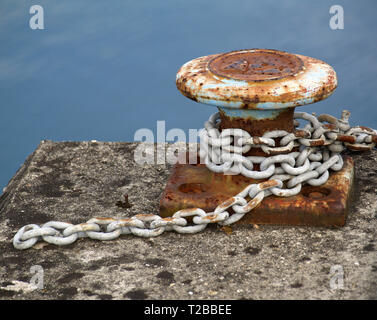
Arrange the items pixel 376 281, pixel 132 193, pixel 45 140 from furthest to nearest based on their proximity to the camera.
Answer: pixel 45 140 → pixel 132 193 → pixel 376 281

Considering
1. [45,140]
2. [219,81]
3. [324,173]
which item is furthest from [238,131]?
[45,140]

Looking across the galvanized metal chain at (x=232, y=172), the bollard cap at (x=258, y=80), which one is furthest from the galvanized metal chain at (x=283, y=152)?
the bollard cap at (x=258, y=80)

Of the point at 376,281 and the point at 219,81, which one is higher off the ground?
the point at 219,81

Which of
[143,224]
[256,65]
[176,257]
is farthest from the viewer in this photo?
[256,65]

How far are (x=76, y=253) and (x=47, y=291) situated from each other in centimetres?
29

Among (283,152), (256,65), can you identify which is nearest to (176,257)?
(283,152)

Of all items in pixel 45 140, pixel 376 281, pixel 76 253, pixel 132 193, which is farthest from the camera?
pixel 45 140

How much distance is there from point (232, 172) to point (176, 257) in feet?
1.60

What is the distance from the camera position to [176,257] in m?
3.14

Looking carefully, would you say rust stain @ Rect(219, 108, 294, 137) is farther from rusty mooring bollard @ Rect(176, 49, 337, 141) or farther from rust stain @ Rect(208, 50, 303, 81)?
rust stain @ Rect(208, 50, 303, 81)

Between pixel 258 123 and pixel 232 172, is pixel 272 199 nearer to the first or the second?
pixel 232 172

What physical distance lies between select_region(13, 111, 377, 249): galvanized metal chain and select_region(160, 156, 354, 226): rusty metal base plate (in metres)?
0.05

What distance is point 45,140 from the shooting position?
4.42 meters

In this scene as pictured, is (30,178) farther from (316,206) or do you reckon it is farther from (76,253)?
(316,206)
